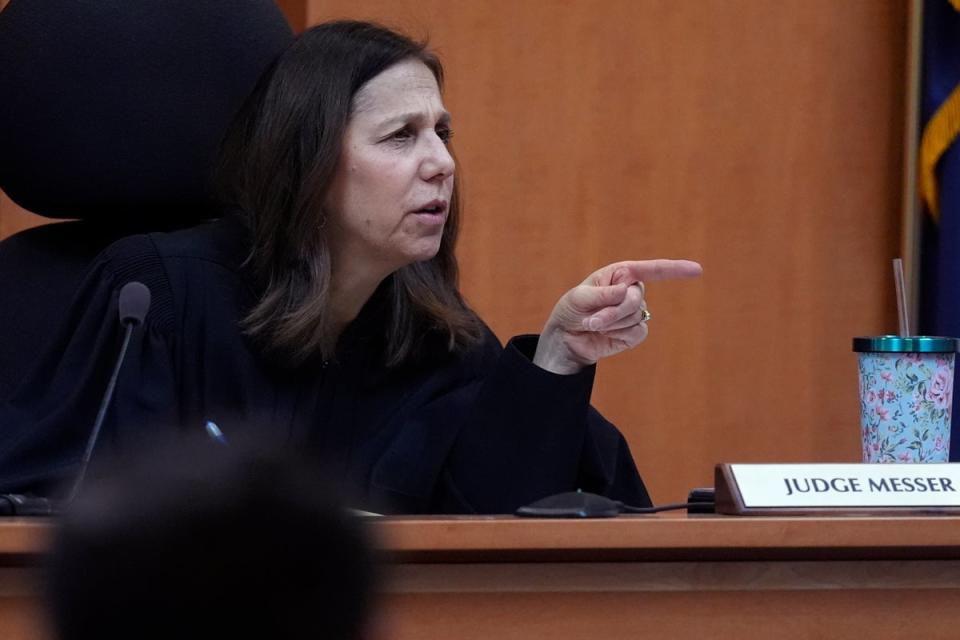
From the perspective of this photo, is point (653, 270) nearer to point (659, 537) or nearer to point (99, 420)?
point (659, 537)

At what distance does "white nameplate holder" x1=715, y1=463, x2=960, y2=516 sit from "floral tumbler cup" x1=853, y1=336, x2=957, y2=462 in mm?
239

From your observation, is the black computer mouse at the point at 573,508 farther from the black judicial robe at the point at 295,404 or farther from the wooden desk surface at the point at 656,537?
the black judicial robe at the point at 295,404

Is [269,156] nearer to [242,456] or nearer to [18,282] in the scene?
[18,282]

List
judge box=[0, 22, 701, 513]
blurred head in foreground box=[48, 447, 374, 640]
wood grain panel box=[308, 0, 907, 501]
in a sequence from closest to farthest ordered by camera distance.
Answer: blurred head in foreground box=[48, 447, 374, 640] → judge box=[0, 22, 701, 513] → wood grain panel box=[308, 0, 907, 501]

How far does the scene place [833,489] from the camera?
4.27 ft

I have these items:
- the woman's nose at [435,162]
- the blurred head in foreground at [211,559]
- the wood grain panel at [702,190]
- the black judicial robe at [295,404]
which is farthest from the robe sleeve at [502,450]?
the blurred head in foreground at [211,559]

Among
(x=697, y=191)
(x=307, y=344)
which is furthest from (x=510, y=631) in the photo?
(x=697, y=191)

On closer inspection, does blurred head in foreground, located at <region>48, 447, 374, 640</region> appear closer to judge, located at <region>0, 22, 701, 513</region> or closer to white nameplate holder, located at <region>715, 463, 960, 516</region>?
white nameplate holder, located at <region>715, 463, 960, 516</region>

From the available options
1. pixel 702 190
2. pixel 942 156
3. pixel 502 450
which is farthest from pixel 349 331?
pixel 942 156

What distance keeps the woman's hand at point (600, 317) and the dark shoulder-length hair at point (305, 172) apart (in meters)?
0.21

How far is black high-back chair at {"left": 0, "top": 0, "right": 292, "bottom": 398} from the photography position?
1.80 meters

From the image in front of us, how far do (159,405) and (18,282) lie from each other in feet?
1.17

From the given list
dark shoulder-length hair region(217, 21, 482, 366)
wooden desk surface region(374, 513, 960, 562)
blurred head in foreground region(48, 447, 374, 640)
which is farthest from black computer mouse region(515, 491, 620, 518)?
blurred head in foreground region(48, 447, 374, 640)

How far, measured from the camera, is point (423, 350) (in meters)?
1.92
